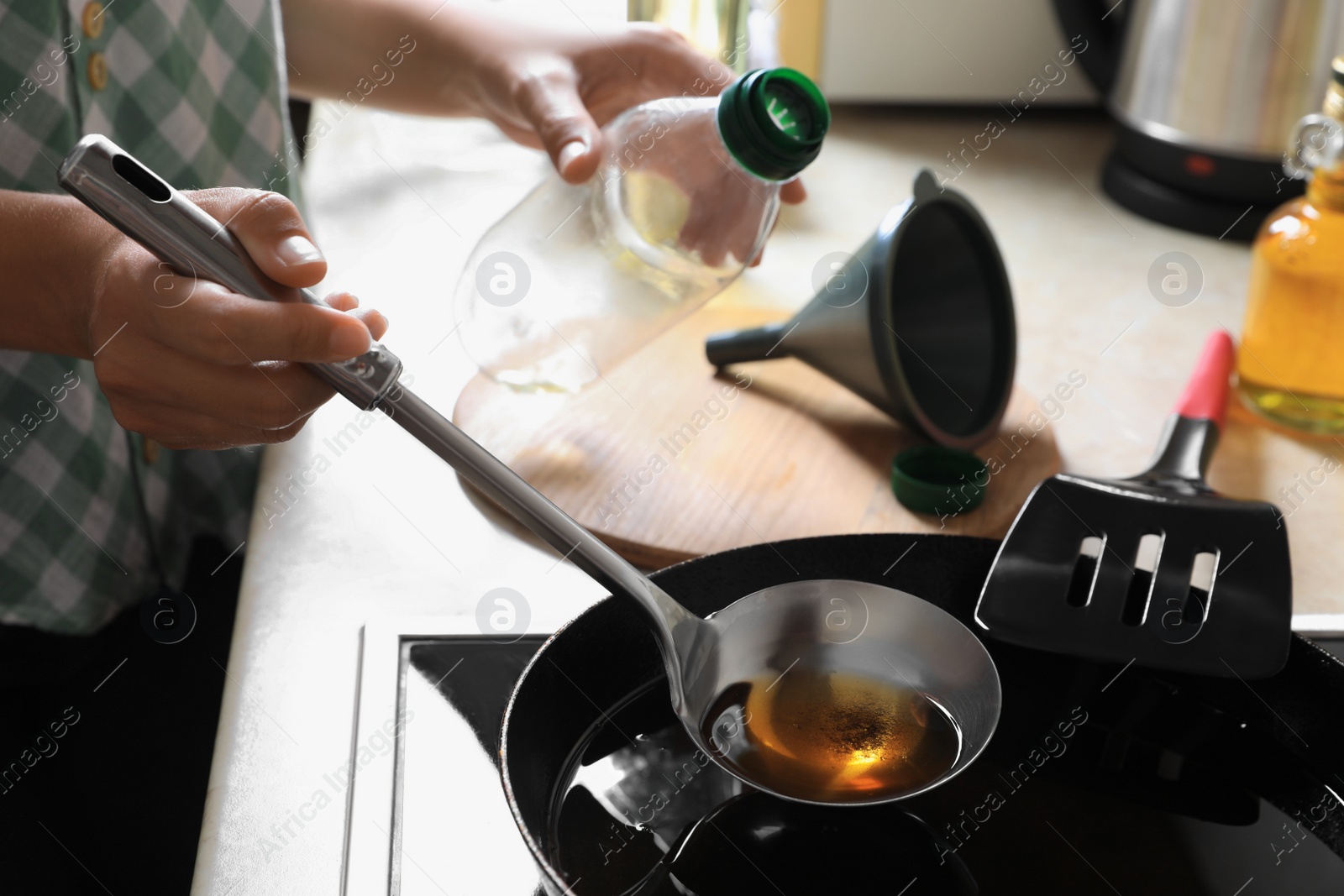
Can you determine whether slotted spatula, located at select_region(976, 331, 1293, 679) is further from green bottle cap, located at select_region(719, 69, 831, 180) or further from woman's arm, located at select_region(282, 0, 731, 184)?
woman's arm, located at select_region(282, 0, 731, 184)

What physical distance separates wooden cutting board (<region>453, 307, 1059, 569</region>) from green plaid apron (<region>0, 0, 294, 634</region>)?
0.21 meters

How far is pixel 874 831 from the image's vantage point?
43cm

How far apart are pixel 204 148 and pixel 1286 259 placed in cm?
69

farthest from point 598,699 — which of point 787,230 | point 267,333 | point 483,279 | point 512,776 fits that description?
point 787,230

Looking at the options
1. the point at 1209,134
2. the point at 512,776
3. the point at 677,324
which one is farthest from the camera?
the point at 1209,134

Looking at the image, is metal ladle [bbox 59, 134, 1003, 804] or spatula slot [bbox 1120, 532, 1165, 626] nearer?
metal ladle [bbox 59, 134, 1003, 804]

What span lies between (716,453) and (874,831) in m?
0.33

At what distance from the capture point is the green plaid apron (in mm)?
641

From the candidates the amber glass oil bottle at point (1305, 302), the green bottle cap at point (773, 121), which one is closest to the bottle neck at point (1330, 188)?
the amber glass oil bottle at point (1305, 302)

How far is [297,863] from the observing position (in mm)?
442

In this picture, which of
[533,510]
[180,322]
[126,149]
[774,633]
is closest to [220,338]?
Answer: [180,322]

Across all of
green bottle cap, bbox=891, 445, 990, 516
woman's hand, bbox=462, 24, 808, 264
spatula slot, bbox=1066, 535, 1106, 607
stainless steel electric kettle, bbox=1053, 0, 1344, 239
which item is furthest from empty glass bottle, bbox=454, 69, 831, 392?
stainless steel electric kettle, bbox=1053, 0, 1344, 239

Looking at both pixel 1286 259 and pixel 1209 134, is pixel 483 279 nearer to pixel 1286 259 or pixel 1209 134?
pixel 1286 259

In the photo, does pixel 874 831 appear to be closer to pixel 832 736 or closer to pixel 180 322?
pixel 832 736
